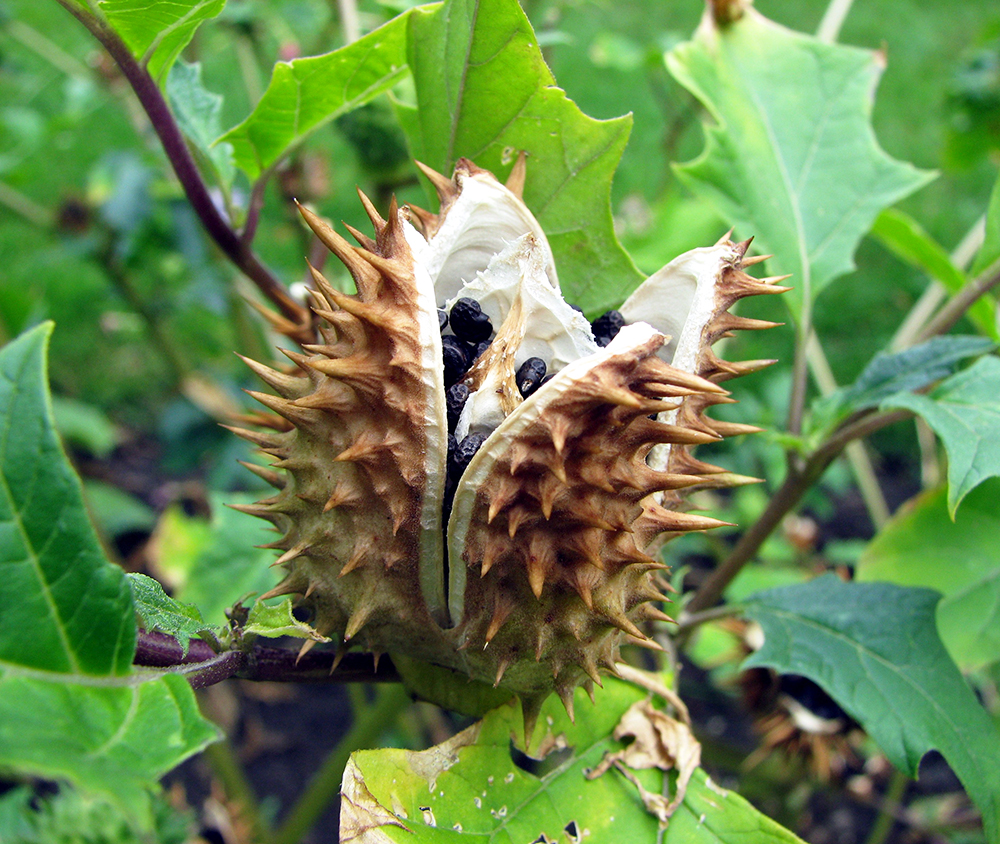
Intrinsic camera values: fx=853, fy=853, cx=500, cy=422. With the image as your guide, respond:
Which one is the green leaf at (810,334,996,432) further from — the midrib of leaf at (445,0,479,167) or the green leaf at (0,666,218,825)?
the green leaf at (0,666,218,825)

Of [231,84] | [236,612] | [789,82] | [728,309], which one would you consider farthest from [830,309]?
[236,612]

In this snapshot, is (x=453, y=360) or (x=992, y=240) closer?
(x=453, y=360)

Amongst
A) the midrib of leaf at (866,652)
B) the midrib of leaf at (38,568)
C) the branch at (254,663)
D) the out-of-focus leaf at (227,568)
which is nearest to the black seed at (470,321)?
the branch at (254,663)

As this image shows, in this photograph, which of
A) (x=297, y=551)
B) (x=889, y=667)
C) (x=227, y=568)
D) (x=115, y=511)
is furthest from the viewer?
(x=115, y=511)

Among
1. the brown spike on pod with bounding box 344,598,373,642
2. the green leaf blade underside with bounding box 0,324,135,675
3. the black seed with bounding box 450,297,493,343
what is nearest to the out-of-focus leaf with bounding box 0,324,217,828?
the green leaf blade underside with bounding box 0,324,135,675

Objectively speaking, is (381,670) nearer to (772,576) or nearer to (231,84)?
(772,576)

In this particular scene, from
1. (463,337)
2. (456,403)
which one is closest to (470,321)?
(463,337)

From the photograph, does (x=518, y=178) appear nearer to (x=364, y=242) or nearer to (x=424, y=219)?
(x=424, y=219)
